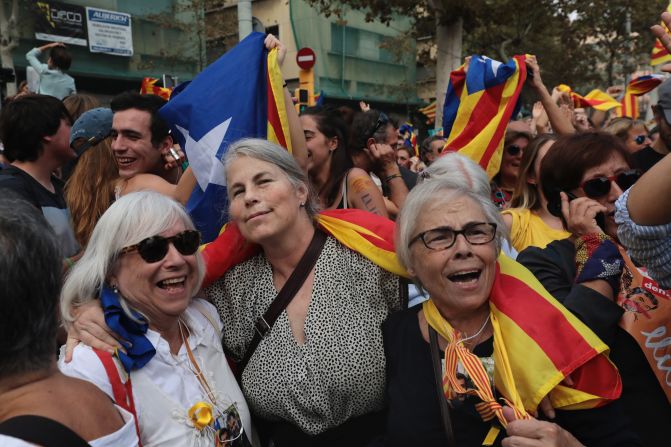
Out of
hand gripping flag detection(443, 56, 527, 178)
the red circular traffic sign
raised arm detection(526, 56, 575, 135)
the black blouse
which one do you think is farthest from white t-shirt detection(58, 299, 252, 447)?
the red circular traffic sign

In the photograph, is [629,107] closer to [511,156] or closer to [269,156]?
[511,156]

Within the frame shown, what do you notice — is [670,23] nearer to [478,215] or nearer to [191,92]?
[478,215]

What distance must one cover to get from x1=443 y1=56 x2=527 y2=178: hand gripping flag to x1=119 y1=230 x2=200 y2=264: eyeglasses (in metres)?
2.27

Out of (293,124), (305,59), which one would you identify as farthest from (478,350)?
(305,59)

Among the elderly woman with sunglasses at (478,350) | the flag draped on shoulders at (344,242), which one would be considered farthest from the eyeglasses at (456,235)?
the flag draped on shoulders at (344,242)

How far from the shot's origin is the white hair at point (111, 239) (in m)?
2.30

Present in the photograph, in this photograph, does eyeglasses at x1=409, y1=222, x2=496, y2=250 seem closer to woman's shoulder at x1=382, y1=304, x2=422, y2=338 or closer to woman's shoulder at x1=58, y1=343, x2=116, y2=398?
woman's shoulder at x1=382, y1=304, x2=422, y2=338

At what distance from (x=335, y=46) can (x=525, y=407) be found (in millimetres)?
30426

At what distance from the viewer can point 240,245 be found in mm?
2826

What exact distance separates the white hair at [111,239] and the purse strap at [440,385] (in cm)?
109

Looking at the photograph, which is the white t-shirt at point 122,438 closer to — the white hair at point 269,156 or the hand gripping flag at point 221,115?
the white hair at point 269,156

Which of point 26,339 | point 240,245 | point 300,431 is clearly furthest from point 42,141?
point 26,339

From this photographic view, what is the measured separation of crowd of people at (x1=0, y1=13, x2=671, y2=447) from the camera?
175 centimetres

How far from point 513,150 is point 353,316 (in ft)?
8.38
